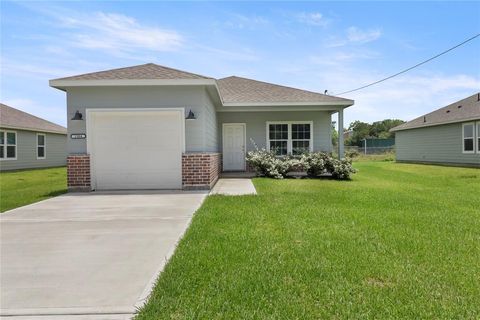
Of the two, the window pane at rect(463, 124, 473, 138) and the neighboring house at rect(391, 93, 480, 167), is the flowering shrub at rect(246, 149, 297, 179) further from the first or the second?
the window pane at rect(463, 124, 473, 138)

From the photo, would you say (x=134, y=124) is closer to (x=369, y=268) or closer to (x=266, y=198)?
(x=266, y=198)

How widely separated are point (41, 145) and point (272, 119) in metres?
15.6

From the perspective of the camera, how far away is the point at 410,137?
2842 centimetres

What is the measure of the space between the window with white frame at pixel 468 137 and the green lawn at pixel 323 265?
618 inches

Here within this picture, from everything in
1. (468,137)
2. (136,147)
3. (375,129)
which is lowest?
(136,147)

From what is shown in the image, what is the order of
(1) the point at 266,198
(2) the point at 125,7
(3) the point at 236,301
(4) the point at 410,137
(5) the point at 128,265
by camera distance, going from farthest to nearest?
(4) the point at 410,137
(2) the point at 125,7
(1) the point at 266,198
(5) the point at 128,265
(3) the point at 236,301

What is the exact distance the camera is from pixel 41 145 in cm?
2400

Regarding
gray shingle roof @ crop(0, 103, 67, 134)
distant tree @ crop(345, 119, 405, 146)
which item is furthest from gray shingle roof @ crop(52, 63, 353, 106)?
distant tree @ crop(345, 119, 405, 146)

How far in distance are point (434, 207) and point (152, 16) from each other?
9.02m

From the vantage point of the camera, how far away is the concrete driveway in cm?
340

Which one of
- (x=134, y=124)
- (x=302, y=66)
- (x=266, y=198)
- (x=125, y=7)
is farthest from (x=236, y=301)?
(x=302, y=66)

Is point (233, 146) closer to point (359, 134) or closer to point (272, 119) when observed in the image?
point (272, 119)

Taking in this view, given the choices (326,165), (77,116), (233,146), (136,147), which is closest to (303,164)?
(326,165)

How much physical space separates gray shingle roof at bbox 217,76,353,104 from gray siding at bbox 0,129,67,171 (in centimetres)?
1187
